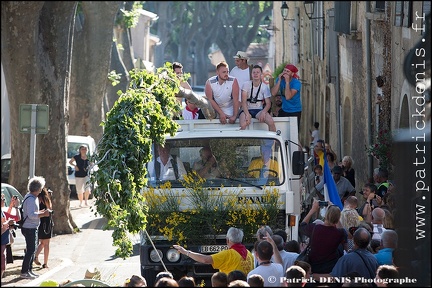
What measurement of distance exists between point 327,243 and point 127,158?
2.53 meters

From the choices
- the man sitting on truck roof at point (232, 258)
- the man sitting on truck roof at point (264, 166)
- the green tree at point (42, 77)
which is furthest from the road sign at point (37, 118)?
the man sitting on truck roof at point (232, 258)

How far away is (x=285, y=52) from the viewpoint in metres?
55.7

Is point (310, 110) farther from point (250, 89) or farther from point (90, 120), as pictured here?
point (250, 89)

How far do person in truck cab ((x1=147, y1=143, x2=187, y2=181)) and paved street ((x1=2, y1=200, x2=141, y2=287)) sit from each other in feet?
4.70

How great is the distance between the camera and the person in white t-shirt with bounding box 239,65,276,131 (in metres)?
15.2

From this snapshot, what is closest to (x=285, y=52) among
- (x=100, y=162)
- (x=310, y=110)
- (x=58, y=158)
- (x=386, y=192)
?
(x=310, y=110)

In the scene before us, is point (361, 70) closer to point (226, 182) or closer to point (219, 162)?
point (219, 162)

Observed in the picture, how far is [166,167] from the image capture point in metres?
14.6

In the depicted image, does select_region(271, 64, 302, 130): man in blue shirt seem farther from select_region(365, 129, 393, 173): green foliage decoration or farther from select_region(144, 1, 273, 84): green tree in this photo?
select_region(144, 1, 273, 84): green tree

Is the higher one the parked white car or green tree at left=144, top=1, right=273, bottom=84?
green tree at left=144, top=1, right=273, bottom=84

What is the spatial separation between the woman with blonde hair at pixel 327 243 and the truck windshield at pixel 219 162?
2440mm

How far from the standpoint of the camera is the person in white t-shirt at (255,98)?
15.2 metres

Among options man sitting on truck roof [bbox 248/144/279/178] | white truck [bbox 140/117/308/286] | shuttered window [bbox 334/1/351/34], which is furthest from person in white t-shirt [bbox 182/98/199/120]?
shuttered window [bbox 334/1/351/34]

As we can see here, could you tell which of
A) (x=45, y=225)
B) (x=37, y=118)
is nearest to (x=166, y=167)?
(x=45, y=225)
